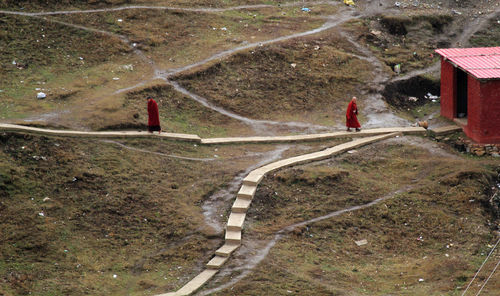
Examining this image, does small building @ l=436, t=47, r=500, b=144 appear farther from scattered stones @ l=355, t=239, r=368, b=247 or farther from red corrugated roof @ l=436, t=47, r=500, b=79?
scattered stones @ l=355, t=239, r=368, b=247

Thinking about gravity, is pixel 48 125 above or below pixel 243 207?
above

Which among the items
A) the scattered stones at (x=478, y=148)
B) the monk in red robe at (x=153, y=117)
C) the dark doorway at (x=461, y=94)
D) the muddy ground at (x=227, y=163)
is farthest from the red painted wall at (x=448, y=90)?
the monk in red robe at (x=153, y=117)

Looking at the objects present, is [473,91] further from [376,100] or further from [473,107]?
[376,100]

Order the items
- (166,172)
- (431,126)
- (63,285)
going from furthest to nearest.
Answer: (431,126), (166,172), (63,285)

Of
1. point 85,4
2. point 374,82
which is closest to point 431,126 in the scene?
point 374,82

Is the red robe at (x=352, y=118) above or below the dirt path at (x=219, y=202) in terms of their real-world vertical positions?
above

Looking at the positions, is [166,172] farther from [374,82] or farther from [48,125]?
[374,82]

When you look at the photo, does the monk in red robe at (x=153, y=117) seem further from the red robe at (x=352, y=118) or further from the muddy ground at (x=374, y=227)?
the red robe at (x=352, y=118)

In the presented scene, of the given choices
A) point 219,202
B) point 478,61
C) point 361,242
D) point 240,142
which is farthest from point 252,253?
Answer: point 478,61
